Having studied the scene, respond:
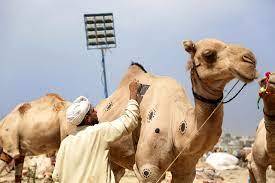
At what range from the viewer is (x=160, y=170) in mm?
5867

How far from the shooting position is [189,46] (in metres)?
5.61

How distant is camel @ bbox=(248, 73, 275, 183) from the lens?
700cm

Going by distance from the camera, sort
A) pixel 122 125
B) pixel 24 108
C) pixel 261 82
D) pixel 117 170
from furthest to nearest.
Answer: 1. pixel 24 108
2. pixel 117 170
3. pixel 261 82
4. pixel 122 125

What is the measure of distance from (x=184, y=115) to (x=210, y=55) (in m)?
0.88

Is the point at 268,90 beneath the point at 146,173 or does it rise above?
above

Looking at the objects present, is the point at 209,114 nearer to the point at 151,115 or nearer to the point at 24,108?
the point at 151,115

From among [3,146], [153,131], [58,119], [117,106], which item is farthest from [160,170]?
[3,146]

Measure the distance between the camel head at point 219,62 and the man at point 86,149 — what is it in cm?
100

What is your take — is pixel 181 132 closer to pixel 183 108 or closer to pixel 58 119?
pixel 183 108

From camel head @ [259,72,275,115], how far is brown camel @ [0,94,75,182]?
16.6 ft

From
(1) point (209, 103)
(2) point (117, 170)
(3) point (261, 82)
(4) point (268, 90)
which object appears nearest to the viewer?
(1) point (209, 103)

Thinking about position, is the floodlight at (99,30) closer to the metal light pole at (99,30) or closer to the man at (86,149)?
the metal light pole at (99,30)

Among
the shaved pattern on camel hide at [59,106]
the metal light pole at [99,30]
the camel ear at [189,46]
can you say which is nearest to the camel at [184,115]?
the camel ear at [189,46]

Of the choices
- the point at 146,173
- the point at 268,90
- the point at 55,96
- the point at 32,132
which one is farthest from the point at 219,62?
the point at 55,96
